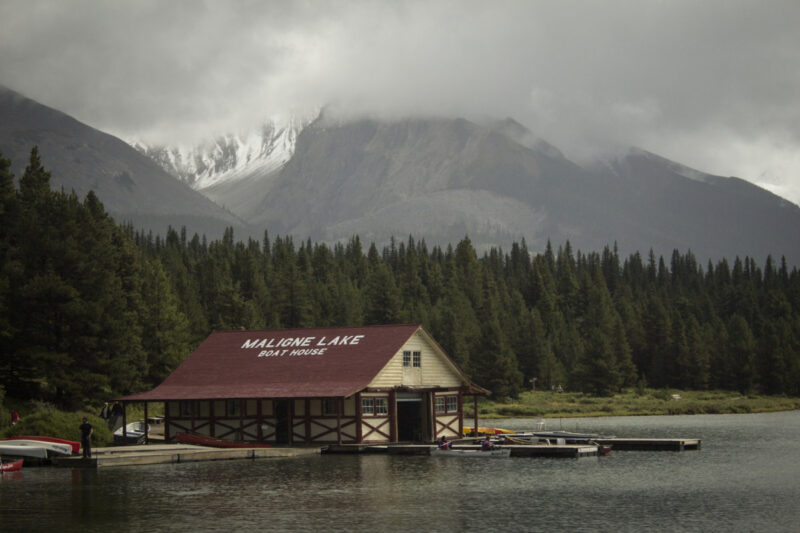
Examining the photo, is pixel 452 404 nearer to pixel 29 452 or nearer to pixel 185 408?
pixel 185 408

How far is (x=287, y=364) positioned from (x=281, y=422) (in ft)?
13.0

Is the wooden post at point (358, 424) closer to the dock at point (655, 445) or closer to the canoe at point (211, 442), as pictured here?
the canoe at point (211, 442)

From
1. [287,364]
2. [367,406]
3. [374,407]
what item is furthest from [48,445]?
[374,407]

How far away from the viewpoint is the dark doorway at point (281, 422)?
63.2 m

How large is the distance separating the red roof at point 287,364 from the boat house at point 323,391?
75 mm

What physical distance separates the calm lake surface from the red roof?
574 centimetres

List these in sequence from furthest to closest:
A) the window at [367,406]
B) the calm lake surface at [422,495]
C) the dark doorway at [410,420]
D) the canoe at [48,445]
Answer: the dark doorway at [410,420], the window at [367,406], the canoe at [48,445], the calm lake surface at [422,495]

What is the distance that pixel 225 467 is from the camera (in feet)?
170

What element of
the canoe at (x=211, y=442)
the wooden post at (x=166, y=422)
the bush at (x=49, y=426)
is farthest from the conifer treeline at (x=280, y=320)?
the canoe at (x=211, y=442)

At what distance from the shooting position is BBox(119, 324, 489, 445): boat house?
200 ft

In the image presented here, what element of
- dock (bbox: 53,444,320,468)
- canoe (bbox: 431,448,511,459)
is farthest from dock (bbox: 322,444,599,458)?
dock (bbox: 53,444,320,468)

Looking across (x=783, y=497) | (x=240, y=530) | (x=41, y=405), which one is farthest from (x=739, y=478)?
(x=41, y=405)

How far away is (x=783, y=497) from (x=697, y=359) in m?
107

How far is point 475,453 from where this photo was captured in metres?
57.9
